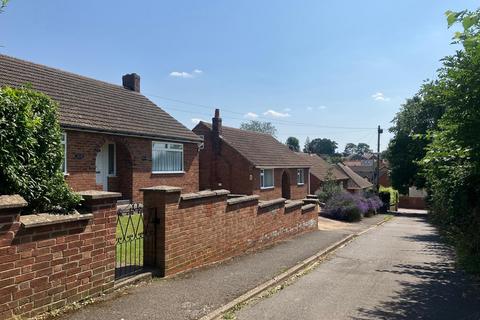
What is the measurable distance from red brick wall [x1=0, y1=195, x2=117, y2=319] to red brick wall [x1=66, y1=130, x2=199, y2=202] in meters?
9.48

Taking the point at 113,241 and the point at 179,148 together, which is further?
the point at 179,148

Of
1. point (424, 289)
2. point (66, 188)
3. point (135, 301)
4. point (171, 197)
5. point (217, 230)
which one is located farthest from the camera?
point (217, 230)

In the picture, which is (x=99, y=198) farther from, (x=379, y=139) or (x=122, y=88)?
(x=379, y=139)

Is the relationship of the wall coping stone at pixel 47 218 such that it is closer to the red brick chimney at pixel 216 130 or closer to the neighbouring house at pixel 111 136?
the neighbouring house at pixel 111 136

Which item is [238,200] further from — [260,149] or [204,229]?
[260,149]

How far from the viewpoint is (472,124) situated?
267 inches

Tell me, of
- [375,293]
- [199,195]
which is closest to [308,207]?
[199,195]

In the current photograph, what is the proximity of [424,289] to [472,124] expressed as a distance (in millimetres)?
3087

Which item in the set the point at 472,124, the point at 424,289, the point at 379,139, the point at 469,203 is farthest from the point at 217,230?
the point at 379,139

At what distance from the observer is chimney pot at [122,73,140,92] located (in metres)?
23.3

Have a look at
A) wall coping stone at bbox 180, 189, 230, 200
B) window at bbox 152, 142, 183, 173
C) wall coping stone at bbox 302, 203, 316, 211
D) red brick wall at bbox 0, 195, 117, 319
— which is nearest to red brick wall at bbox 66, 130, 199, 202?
window at bbox 152, 142, 183, 173

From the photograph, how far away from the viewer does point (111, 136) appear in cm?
1658

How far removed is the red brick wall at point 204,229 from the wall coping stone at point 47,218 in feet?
6.24

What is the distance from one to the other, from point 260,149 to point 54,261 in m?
28.2
